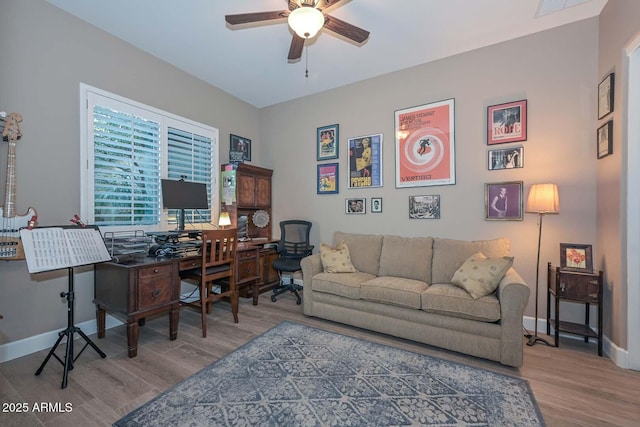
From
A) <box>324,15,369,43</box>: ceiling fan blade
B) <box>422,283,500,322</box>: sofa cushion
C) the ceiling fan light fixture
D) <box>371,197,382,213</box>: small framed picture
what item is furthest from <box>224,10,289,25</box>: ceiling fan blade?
<box>422,283,500,322</box>: sofa cushion

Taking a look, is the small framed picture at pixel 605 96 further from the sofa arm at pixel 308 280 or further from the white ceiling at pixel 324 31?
the sofa arm at pixel 308 280

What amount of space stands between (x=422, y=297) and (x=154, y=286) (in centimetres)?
246

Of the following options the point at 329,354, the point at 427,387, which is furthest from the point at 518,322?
the point at 329,354

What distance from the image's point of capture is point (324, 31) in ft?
9.46

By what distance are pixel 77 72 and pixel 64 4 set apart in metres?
0.58

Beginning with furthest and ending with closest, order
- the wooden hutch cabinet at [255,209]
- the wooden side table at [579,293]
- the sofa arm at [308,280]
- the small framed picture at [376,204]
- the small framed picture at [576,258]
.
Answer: the wooden hutch cabinet at [255,209], the small framed picture at [376,204], the sofa arm at [308,280], the small framed picture at [576,258], the wooden side table at [579,293]

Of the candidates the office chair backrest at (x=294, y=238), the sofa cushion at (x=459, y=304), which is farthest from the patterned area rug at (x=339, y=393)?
the office chair backrest at (x=294, y=238)

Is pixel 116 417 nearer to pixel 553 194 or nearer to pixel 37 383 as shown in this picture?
pixel 37 383

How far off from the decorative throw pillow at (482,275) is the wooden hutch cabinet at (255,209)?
250cm

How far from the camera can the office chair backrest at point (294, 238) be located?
4117 mm

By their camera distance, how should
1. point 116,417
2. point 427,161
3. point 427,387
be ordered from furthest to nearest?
point 427,161
point 427,387
point 116,417

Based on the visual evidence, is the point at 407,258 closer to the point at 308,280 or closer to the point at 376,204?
the point at 376,204

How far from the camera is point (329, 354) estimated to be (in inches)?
94.0

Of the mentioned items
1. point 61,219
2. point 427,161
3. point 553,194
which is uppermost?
point 427,161
